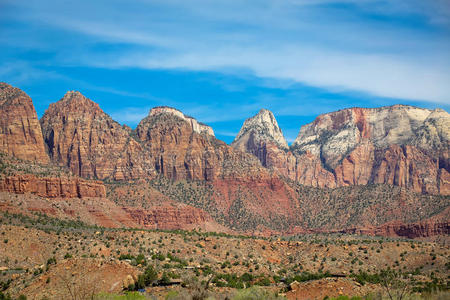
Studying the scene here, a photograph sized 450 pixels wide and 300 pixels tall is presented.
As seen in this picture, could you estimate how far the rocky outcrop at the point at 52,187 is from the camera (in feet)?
432

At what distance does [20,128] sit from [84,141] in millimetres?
26576

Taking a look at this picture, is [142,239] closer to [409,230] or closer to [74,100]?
[409,230]

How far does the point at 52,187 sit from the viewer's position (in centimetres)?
14238

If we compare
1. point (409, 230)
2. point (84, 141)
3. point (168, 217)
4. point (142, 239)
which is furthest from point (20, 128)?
point (409, 230)

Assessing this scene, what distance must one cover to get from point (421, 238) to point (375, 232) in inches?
799

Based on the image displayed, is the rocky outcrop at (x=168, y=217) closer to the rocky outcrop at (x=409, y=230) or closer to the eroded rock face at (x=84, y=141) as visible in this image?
the eroded rock face at (x=84, y=141)

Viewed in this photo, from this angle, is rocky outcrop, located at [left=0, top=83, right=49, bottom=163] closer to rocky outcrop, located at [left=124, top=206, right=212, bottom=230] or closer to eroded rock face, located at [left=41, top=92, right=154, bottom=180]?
eroded rock face, located at [left=41, top=92, right=154, bottom=180]

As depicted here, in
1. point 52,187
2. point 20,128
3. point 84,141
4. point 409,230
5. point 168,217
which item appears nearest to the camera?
point 52,187

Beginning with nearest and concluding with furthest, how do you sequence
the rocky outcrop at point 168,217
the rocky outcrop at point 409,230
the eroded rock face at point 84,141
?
the rocky outcrop at point 409,230, the rocky outcrop at point 168,217, the eroded rock face at point 84,141

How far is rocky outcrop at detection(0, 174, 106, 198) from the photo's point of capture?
432 ft

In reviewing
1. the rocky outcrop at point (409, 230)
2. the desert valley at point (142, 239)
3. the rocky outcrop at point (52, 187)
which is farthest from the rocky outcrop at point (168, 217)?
the rocky outcrop at point (409, 230)

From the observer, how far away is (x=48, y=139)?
19100 centimetres

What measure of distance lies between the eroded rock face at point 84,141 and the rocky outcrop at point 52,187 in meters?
30.6

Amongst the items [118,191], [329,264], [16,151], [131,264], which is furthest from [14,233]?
[118,191]
